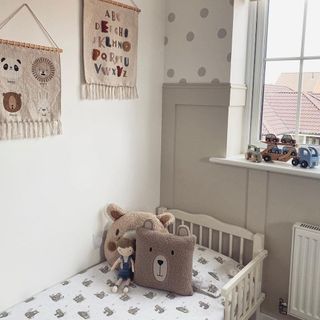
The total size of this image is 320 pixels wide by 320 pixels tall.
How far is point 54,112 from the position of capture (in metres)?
1.86

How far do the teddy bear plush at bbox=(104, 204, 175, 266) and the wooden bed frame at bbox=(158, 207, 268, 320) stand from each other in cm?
31

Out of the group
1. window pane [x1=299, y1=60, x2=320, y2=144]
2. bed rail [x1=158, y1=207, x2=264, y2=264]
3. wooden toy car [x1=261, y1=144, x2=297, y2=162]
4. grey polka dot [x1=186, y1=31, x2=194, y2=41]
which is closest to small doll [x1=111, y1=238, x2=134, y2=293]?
bed rail [x1=158, y1=207, x2=264, y2=264]

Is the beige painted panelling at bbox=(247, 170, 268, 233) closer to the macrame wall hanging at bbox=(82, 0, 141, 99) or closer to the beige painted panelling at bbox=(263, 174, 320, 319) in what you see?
the beige painted panelling at bbox=(263, 174, 320, 319)

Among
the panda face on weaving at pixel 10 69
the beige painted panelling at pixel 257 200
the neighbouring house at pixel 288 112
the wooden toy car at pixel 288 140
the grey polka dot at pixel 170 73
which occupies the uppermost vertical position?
the grey polka dot at pixel 170 73

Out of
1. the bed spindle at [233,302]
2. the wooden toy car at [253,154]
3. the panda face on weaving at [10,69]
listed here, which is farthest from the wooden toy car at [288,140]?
the panda face on weaving at [10,69]

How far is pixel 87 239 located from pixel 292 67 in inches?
58.8

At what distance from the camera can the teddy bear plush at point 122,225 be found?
6.95ft

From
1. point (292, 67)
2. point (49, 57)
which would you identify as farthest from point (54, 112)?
point (292, 67)

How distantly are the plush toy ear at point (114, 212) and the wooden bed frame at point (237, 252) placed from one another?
0.42 m

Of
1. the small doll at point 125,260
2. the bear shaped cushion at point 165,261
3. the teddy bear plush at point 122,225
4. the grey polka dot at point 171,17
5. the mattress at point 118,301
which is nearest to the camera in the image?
the mattress at point 118,301

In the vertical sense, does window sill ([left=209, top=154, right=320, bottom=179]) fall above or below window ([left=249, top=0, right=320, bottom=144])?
below

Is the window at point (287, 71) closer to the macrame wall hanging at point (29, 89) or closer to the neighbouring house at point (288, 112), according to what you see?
the neighbouring house at point (288, 112)

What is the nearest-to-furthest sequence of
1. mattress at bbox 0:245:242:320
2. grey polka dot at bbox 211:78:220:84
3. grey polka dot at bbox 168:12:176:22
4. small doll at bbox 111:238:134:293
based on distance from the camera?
1. mattress at bbox 0:245:242:320
2. small doll at bbox 111:238:134:293
3. grey polka dot at bbox 211:78:220:84
4. grey polka dot at bbox 168:12:176:22

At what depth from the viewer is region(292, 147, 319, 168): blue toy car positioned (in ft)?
6.44
